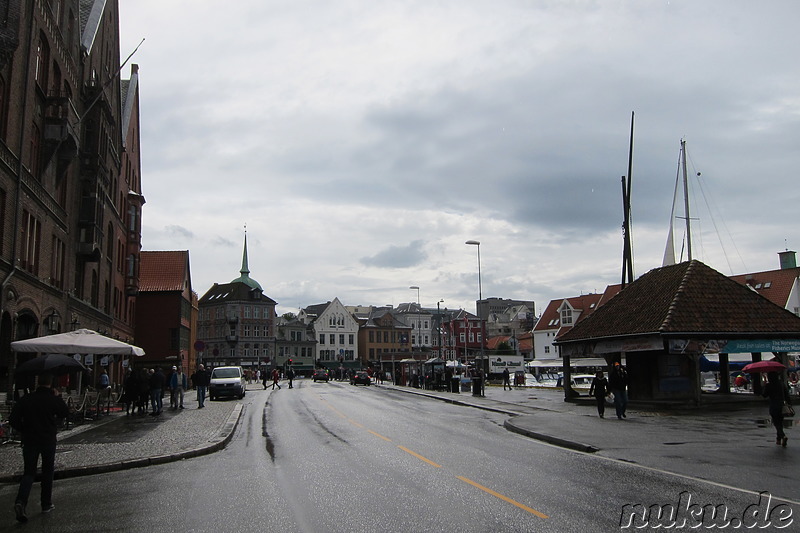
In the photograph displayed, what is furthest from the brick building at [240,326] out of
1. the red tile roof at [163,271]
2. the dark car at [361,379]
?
the dark car at [361,379]

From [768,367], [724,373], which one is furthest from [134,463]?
[724,373]

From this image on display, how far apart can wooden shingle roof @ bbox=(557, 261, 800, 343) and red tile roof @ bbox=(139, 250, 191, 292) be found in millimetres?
41468

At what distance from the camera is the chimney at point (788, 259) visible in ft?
235

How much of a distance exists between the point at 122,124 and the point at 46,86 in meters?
19.7

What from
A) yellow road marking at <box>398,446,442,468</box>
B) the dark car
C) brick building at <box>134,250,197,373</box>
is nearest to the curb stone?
yellow road marking at <box>398,446,442,468</box>

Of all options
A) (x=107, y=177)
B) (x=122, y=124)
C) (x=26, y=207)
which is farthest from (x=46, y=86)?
(x=122, y=124)

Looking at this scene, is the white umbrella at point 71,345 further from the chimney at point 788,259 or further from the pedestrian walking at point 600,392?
the chimney at point 788,259

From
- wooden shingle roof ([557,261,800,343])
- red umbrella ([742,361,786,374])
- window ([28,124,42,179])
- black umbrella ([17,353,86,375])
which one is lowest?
red umbrella ([742,361,786,374])

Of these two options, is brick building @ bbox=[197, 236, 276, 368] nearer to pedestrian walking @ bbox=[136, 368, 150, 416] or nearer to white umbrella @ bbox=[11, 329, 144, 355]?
pedestrian walking @ bbox=[136, 368, 150, 416]

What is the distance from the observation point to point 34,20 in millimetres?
23109

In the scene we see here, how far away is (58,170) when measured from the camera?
88.8 ft

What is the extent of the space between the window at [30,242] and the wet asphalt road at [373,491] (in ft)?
40.0

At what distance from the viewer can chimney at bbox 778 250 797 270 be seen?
235 feet

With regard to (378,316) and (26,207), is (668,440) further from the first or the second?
(378,316)
